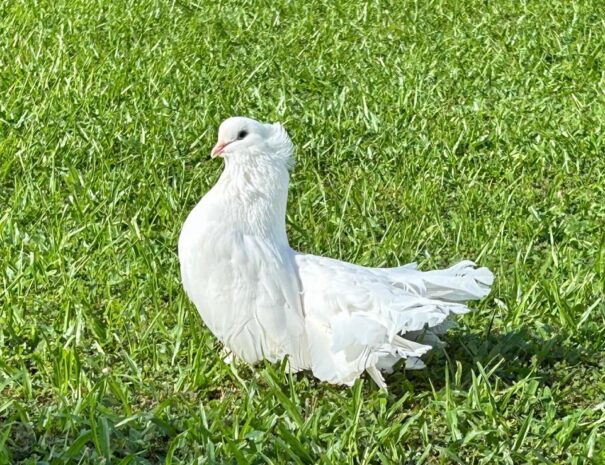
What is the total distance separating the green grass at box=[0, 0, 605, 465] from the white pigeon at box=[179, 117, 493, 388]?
0.39 ft

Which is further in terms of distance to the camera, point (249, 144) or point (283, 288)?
point (249, 144)

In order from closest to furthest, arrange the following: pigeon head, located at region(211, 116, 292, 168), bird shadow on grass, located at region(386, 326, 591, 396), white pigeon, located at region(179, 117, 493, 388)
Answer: white pigeon, located at region(179, 117, 493, 388) → bird shadow on grass, located at region(386, 326, 591, 396) → pigeon head, located at region(211, 116, 292, 168)

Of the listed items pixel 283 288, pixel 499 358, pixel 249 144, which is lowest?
pixel 499 358

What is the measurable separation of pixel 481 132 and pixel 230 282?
2.56m

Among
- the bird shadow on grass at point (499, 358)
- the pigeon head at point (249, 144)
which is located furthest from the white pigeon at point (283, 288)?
the bird shadow on grass at point (499, 358)

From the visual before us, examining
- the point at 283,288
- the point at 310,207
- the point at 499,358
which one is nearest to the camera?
the point at 283,288

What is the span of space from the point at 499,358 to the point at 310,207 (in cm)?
142

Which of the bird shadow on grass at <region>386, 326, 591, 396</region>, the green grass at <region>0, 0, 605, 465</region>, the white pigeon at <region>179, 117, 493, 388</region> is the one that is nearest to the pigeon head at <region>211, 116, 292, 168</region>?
the white pigeon at <region>179, 117, 493, 388</region>

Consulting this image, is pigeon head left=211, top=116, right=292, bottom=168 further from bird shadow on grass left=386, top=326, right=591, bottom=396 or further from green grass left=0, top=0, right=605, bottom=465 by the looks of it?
bird shadow on grass left=386, top=326, right=591, bottom=396

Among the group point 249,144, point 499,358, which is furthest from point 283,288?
point 499,358

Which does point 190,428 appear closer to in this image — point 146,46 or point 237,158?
point 237,158

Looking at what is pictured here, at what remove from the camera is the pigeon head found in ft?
12.5

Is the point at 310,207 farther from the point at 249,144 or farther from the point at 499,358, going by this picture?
the point at 499,358

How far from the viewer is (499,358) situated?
12.3 feet
